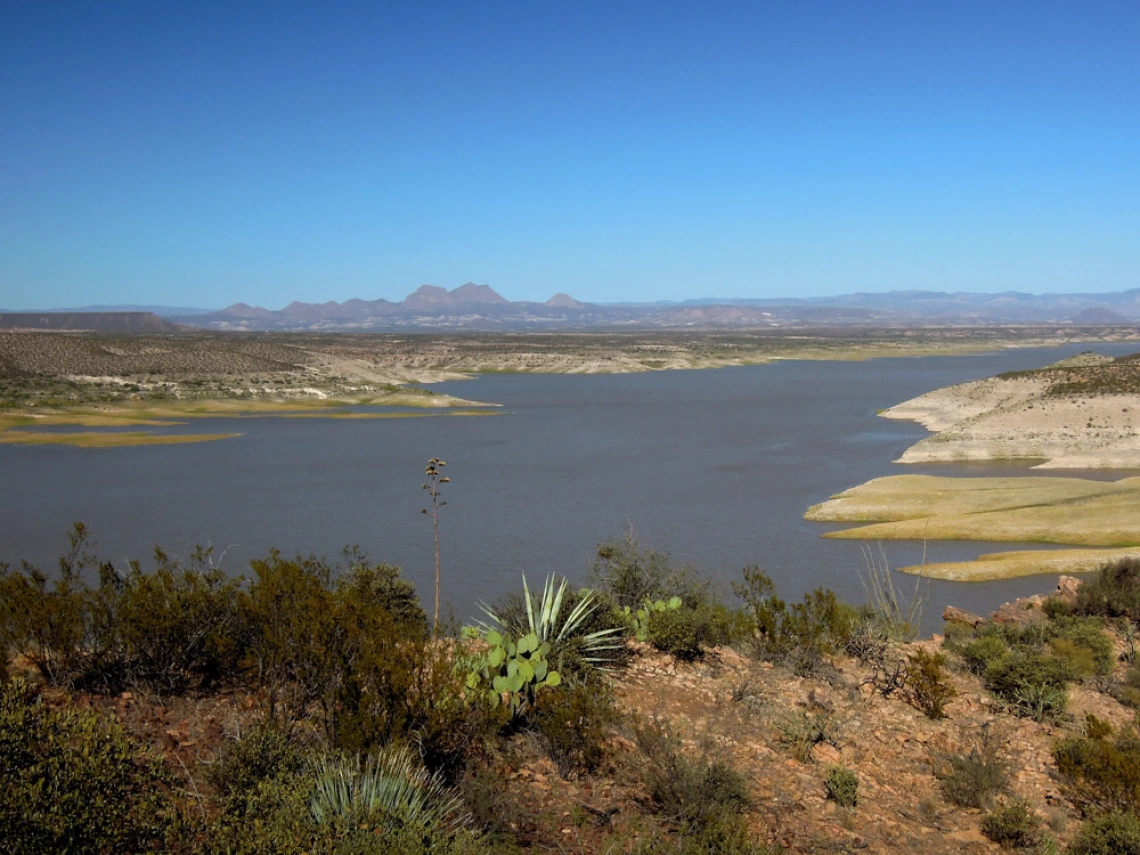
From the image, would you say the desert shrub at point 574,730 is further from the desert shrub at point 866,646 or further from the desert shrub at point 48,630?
the desert shrub at point 866,646

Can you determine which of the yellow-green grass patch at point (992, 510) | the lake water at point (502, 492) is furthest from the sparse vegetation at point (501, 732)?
the yellow-green grass patch at point (992, 510)

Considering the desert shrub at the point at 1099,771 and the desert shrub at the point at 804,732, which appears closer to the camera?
the desert shrub at the point at 1099,771

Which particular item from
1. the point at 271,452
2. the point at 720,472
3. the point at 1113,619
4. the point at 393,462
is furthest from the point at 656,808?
the point at 271,452

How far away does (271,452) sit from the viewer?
47938mm

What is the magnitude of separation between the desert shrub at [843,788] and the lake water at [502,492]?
1116cm

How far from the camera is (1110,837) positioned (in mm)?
6535

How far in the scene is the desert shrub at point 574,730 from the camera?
729 cm

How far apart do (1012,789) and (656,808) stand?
3.69 m

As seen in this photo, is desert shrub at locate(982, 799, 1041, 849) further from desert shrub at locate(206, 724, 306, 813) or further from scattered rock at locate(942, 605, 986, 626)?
scattered rock at locate(942, 605, 986, 626)

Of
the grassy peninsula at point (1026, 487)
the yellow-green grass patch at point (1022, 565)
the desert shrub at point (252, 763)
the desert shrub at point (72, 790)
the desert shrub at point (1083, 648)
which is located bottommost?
the yellow-green grass patch at point (1022, 565)

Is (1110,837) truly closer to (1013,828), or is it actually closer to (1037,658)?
(1013,828)

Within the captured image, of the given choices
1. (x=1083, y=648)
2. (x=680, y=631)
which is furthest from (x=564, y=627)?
(x=1083, y=648)

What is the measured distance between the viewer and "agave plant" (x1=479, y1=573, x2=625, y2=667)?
8.99 meters

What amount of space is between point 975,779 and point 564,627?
4.04 meters
